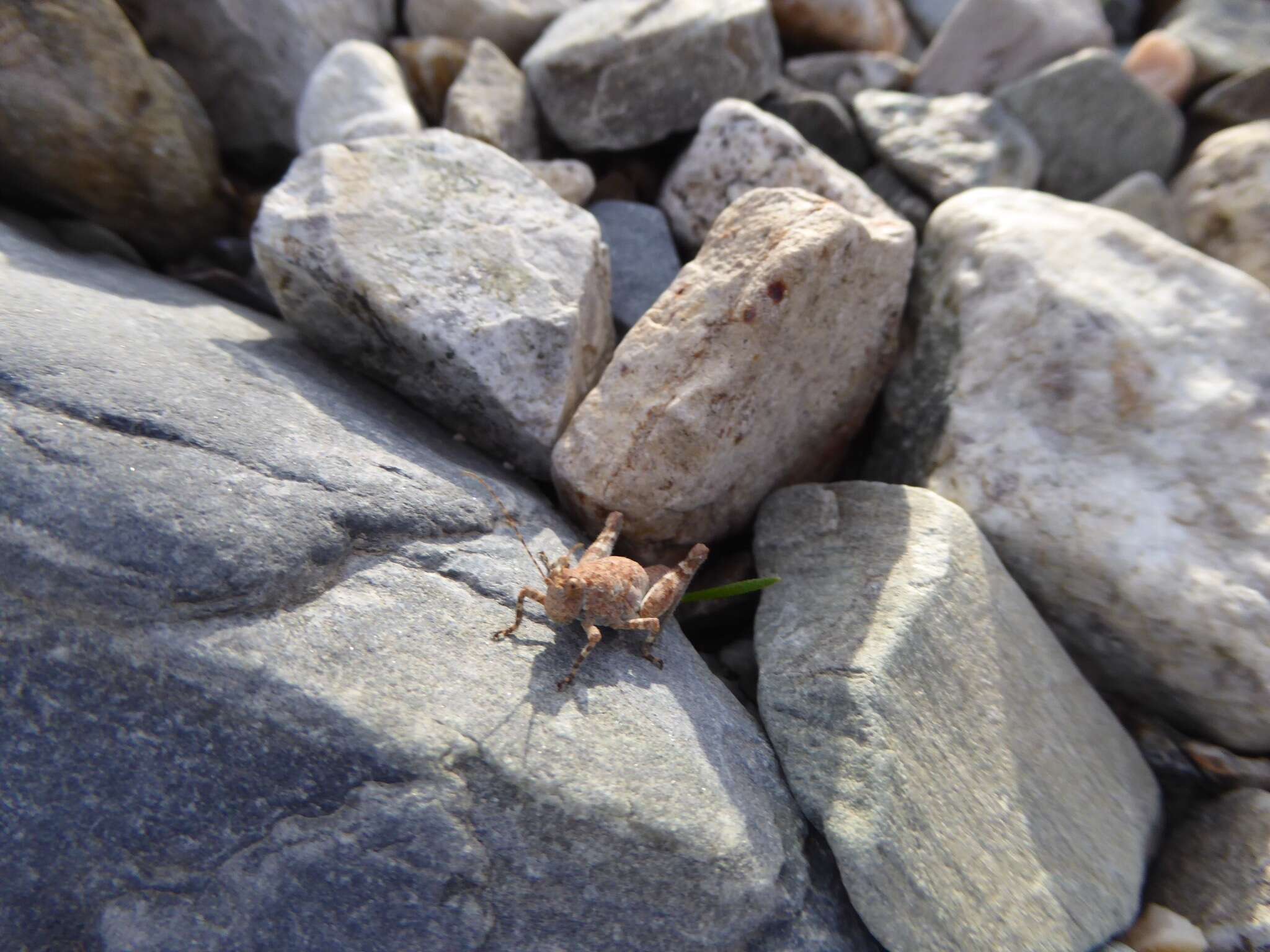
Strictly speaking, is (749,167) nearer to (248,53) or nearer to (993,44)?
(993,44)

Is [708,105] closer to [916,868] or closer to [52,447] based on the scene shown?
[52,447]

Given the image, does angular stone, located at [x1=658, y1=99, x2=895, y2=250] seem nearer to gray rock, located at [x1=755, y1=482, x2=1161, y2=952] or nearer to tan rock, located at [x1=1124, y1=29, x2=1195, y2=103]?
gray rock, located at [x1=755, y1=482, x2=1161, y2=952]

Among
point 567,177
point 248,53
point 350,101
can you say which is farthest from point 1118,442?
point 248,53

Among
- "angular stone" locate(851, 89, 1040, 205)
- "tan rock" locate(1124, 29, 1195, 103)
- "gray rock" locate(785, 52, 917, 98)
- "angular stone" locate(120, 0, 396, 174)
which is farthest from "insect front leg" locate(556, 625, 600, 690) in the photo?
"tan rock" locate(1124, 29, 1195, 103)

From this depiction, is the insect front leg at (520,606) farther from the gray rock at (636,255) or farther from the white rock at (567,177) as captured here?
the white rock at (567,177)

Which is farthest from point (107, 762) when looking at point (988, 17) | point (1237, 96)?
point (1237, 96)
